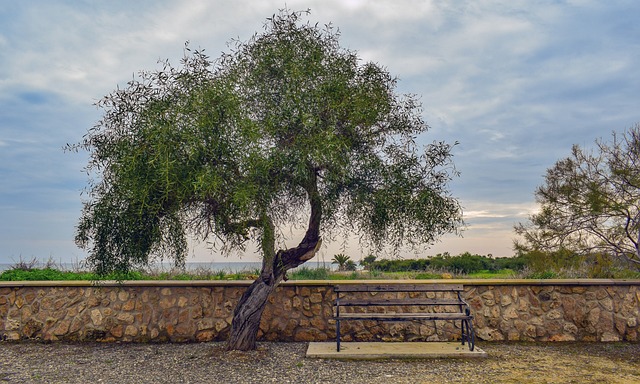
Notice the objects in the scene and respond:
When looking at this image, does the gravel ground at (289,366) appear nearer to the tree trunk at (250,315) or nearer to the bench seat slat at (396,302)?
the tree trunk at (250,315)

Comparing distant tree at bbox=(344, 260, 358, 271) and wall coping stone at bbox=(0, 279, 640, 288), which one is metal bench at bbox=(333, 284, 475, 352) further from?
distant tree at bbox=(344, 260, 358, 271)

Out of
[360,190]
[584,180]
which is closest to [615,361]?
[360,190]

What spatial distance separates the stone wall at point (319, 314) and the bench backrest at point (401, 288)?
418mm

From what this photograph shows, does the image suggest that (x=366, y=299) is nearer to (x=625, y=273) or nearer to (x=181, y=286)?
(x=181, y=286)

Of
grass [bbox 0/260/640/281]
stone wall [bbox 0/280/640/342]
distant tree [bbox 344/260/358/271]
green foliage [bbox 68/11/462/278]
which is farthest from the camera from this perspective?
distant tree [bbox 344/260/358/271]

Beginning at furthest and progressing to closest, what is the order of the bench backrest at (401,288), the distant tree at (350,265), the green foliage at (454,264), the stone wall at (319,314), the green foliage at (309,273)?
the green foliage at (454,264)
the distant tree at (350,265)
the green foliage at (309,273)
the stone wall at (319,314)
the bench backrest at (401,288)

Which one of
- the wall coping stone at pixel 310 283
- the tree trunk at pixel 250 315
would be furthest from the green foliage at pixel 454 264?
the tree trunk at pixel 250 315

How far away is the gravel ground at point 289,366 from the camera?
661 centimetres

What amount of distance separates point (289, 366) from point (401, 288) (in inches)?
97.9

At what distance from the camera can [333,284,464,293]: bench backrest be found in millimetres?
8547

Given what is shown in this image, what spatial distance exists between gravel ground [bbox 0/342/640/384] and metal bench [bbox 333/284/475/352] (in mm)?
630

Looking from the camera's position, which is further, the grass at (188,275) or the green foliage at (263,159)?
the grass at (188,275)

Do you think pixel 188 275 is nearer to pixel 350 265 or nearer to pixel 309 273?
pixel 309 273

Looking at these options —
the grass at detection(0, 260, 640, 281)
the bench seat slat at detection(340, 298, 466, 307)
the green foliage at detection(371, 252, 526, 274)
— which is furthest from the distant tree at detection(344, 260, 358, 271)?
the bench seat slat at detection(340, 298, 466, 307)
